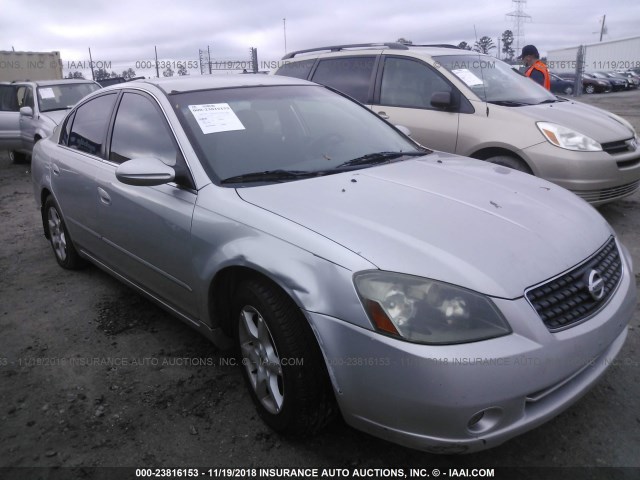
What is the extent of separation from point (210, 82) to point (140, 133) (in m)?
0.53

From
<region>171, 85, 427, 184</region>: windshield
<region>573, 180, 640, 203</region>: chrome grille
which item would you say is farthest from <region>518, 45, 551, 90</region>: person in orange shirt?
<region>171, 85, 427, 184</region>: windshield

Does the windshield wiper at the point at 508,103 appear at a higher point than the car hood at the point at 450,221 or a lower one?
higher

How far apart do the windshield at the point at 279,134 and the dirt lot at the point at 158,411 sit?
44.1 inches

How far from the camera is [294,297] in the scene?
2010mm

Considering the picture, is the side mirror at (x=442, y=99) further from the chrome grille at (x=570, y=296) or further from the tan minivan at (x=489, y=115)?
the chrome grille at (x=570, y=296)

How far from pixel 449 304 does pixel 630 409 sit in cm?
126

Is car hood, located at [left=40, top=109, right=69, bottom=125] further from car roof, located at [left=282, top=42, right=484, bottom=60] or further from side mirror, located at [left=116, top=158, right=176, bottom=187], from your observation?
side mirror, located at [left=116, top=158, right=176, bottom=187]

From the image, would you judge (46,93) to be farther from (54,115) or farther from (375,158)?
(375,158)

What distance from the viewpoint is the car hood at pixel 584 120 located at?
15.4ft

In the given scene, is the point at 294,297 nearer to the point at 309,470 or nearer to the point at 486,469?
the point at 309,470

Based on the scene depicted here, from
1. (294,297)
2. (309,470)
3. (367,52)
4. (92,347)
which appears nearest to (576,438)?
(309,470)

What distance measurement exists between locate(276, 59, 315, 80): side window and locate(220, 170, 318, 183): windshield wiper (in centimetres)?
397

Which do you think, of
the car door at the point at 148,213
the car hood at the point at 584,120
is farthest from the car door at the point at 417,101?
the car door at the point at 148,213

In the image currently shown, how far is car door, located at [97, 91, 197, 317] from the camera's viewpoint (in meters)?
2.64
